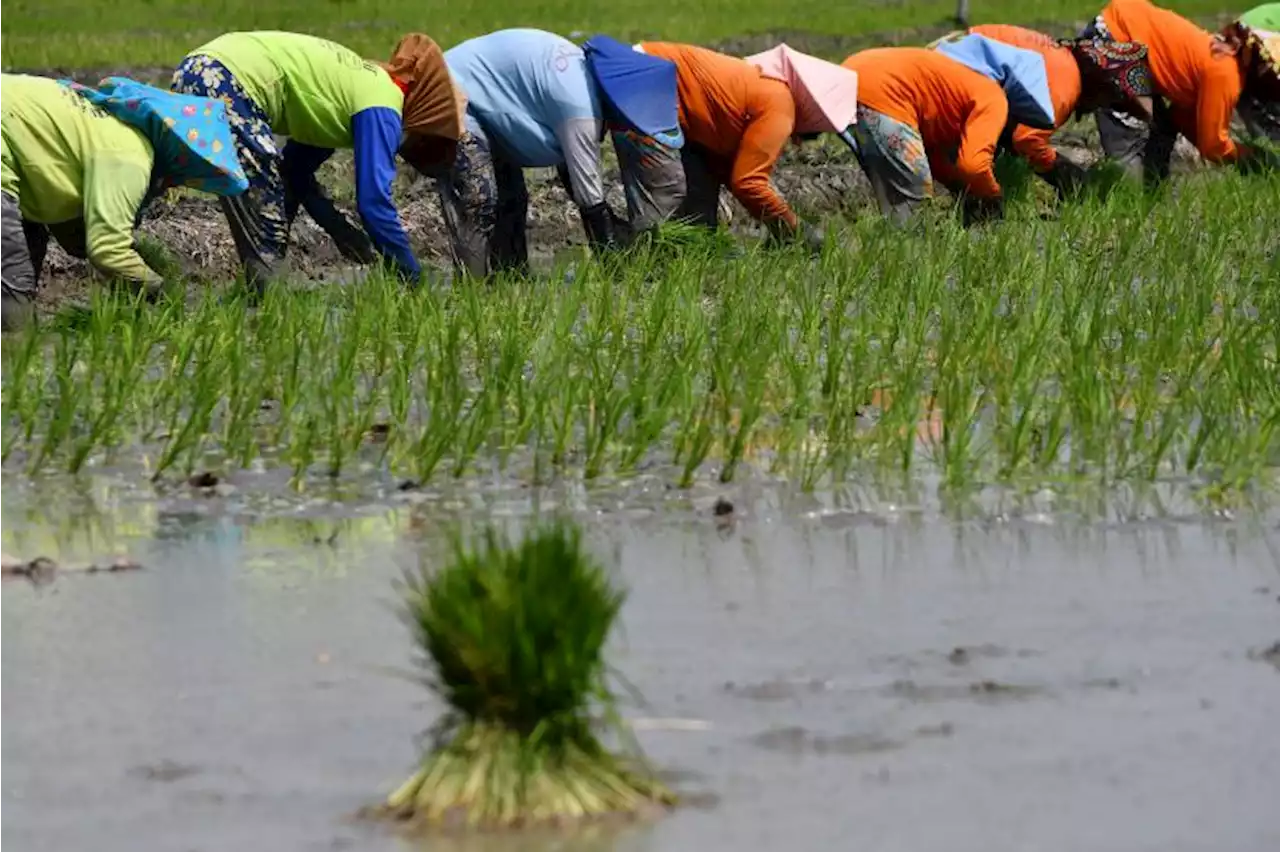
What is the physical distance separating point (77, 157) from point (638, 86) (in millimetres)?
2345

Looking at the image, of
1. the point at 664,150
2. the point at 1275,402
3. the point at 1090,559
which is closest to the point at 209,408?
the point at 1090,559

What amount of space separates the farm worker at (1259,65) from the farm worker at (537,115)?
3.31 metres

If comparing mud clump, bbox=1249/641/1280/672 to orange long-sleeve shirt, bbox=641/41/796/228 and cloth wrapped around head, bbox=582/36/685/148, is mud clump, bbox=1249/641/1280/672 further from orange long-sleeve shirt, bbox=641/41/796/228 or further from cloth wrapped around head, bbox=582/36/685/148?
orange long-sleeve shirt, bbox=641/41/796/228

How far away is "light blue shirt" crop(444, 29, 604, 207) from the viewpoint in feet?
28.2

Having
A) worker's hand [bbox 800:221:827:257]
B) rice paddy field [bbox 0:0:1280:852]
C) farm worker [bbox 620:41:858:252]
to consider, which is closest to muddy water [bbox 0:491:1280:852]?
rice paddy field [bbox 0:0:1280:852]

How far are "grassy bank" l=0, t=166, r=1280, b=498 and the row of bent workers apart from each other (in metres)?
0.42

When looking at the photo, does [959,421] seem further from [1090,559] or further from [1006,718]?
[1006,718]

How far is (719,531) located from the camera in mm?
5031

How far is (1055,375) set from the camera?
6.53m

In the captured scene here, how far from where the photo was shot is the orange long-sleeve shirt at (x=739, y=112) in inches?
358

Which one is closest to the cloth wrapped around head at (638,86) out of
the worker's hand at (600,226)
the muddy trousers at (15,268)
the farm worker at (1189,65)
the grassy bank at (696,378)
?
the worker's hand at (600,226)

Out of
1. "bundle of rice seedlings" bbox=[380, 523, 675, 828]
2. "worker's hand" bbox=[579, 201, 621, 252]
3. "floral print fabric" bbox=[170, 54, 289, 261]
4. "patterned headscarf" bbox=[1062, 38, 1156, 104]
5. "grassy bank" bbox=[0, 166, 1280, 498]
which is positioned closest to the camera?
"bundle of rice seedlings" bbox=[380, 523, 675, 828]

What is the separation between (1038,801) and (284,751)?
1.06 m

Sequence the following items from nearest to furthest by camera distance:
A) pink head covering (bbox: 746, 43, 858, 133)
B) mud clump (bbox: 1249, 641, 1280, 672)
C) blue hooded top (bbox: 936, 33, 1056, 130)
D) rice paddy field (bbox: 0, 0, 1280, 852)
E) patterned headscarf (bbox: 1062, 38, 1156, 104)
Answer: rice paddy field (bbox: 0, 0, 1280, 852) → mud clump (bbox: 1249, 641, 1280, 672) → pink head covering (bbox: 746, 43, 858, 133) → blue hooded top (bbox: 936, 33, 1056, 130) → patterned headscarf (bbox: 1062, 38, 1156, 104)
